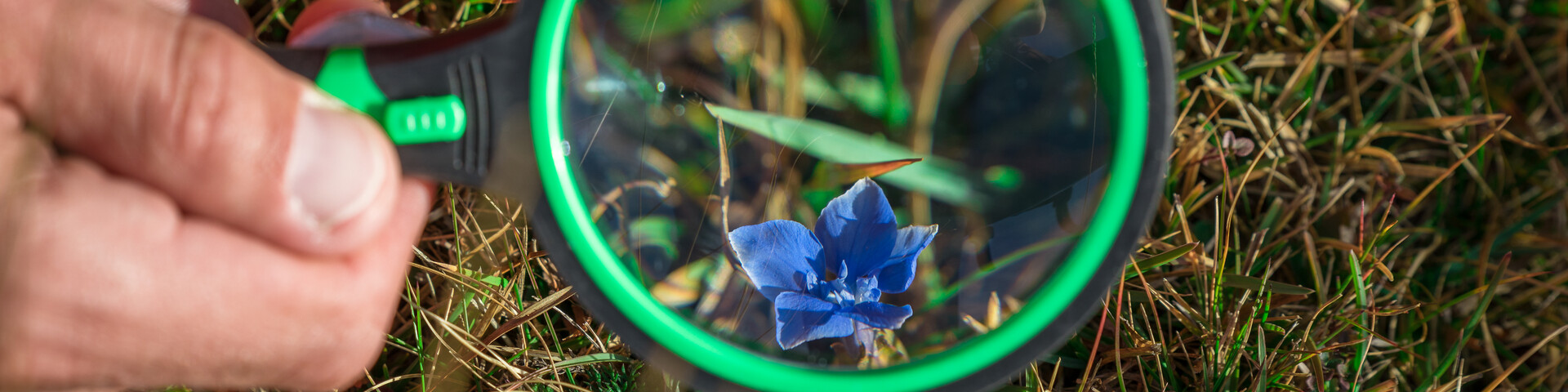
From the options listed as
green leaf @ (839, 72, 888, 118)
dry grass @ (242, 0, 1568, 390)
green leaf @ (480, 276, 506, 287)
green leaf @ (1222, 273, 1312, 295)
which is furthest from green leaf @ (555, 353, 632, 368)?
green leaf @ (1222, 273, 1312, 295)

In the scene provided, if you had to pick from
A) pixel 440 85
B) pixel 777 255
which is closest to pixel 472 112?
pixel 440 85

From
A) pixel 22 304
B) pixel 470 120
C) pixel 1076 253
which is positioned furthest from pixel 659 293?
pixel 22 304

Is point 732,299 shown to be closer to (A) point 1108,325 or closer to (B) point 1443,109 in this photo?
(A) point 1108,325

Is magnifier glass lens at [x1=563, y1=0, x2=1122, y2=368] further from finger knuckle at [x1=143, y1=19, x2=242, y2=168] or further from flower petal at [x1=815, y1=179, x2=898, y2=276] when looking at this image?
finger knuckle at [x1=143, y1=19, x2=242, y2=168]

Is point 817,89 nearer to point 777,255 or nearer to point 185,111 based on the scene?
point 777,255

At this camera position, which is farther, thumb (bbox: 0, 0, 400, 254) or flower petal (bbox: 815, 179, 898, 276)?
flower petal (bbox: 815, 179, 898, 276)

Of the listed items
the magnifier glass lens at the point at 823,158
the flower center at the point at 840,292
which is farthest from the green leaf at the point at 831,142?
the flower center at the point at 840,292
